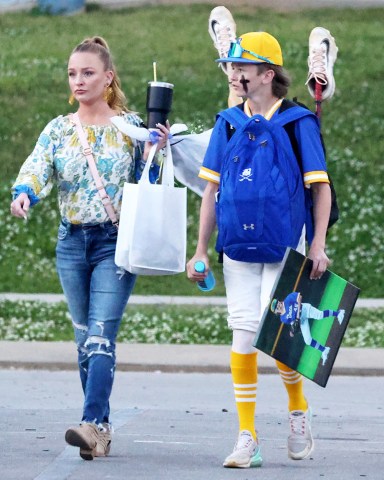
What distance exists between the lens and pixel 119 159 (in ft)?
24.4

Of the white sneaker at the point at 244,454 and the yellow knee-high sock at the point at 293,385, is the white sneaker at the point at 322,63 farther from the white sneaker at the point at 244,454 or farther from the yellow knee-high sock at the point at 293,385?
the white sneaker at the point at 244,454

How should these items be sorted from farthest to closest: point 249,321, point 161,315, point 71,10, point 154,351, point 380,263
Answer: point 71,10, point 380,263, point 161,315, point 154,351, point 249,321

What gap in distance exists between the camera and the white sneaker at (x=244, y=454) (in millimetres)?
7121

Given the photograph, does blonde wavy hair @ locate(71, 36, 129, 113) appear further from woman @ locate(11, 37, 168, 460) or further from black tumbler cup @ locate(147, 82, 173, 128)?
black tumbler cup @ locate(147, 82, 173, 128)

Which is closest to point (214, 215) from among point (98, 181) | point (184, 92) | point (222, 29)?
point (98, 181)

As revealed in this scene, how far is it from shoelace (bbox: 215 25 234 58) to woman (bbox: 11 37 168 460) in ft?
5.64

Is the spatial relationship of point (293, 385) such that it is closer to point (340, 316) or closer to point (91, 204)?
point (340, 316)

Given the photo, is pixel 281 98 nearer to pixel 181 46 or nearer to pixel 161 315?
pixel 161 315

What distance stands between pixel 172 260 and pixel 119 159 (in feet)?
1.84

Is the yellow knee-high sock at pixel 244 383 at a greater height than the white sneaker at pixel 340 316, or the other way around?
the white sneaker at pixel 340 316

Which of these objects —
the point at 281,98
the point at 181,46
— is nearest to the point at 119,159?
the point at 281,98

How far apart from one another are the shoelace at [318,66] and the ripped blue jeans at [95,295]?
150cm

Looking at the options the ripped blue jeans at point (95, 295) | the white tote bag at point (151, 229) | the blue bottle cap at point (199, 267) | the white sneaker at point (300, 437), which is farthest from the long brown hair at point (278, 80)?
the white sneaker at point (300, 437)

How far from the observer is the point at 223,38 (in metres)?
9.27
